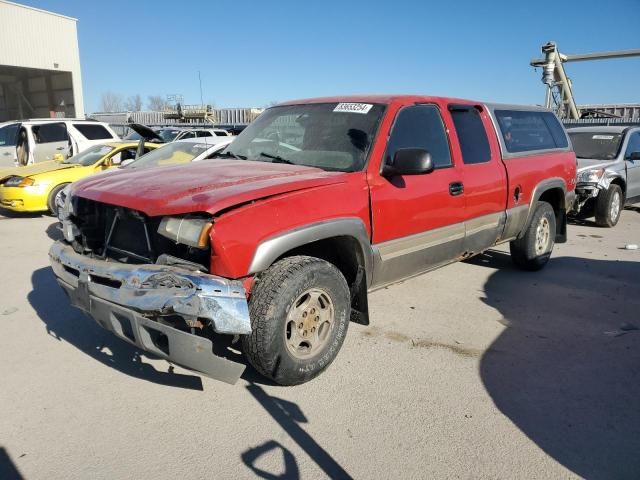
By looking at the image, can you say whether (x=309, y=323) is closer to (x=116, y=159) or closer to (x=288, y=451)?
(x=288, y=451)

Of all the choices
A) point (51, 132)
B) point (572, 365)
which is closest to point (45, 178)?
point (51, 132)

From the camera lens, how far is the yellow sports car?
8797 mm

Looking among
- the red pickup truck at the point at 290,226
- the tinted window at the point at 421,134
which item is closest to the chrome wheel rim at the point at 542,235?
the red pickup truck at the point at 290,226

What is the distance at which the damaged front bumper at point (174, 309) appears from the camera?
2.55 metres

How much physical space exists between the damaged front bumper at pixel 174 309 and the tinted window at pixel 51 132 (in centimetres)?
A: 1174

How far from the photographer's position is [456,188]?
421 cm

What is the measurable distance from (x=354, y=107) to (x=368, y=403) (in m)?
2.26

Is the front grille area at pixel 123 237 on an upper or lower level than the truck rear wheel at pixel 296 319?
upper

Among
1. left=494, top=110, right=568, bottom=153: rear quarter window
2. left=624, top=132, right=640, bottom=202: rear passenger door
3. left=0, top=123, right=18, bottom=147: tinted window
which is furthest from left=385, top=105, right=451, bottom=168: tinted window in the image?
left=0, top=123, right=18, bottom=147: tinted window

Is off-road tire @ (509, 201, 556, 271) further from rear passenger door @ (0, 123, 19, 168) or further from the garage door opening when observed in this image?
the garage door opening

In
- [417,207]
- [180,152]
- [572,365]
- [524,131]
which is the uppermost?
[524,131]

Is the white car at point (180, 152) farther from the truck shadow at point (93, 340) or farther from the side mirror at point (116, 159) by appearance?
the truck shadow at point (93, 340)

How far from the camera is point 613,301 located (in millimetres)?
4859

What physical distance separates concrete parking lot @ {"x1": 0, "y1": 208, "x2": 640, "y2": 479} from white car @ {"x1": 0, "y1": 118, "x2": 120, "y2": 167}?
908cm
